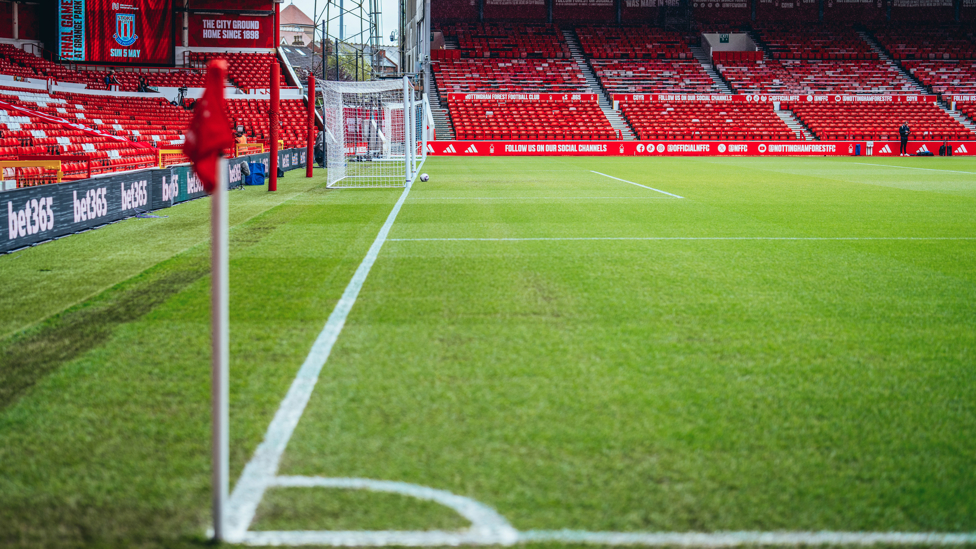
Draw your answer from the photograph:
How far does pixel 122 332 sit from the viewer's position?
5.57 metres

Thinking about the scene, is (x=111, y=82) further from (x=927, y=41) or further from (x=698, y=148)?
(x=927, y=41)

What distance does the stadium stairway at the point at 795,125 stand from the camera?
47.3m

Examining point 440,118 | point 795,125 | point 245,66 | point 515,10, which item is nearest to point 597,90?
point 515,10

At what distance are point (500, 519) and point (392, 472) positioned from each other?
0.56 meters

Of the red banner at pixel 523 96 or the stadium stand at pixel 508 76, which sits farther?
the stadium stand at pixel 508 76

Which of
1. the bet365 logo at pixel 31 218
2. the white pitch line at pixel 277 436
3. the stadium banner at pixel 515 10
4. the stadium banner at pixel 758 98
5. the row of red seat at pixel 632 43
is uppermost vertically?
the stadium banner at pixel 515 10

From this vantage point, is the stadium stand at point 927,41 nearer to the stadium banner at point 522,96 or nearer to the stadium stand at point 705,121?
the stadium stand at point 705,121

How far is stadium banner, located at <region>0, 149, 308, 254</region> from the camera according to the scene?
31.0ft

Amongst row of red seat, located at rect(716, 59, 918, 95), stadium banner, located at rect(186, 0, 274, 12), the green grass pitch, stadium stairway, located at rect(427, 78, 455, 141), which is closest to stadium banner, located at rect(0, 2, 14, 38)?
stadium banner, located at rect(186, 0, 274, 12)

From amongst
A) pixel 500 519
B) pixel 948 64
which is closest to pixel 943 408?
pixel 500 519

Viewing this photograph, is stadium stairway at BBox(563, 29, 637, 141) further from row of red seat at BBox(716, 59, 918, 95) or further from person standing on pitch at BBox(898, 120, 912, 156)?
person standing on pitch at BBox(898, 120, 912, 156)

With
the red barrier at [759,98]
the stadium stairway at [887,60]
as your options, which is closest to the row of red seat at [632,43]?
the red barrier at [759,98]

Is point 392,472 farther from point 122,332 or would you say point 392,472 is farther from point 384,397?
point 122,332

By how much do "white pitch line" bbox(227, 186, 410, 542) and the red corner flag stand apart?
1.11 meters
